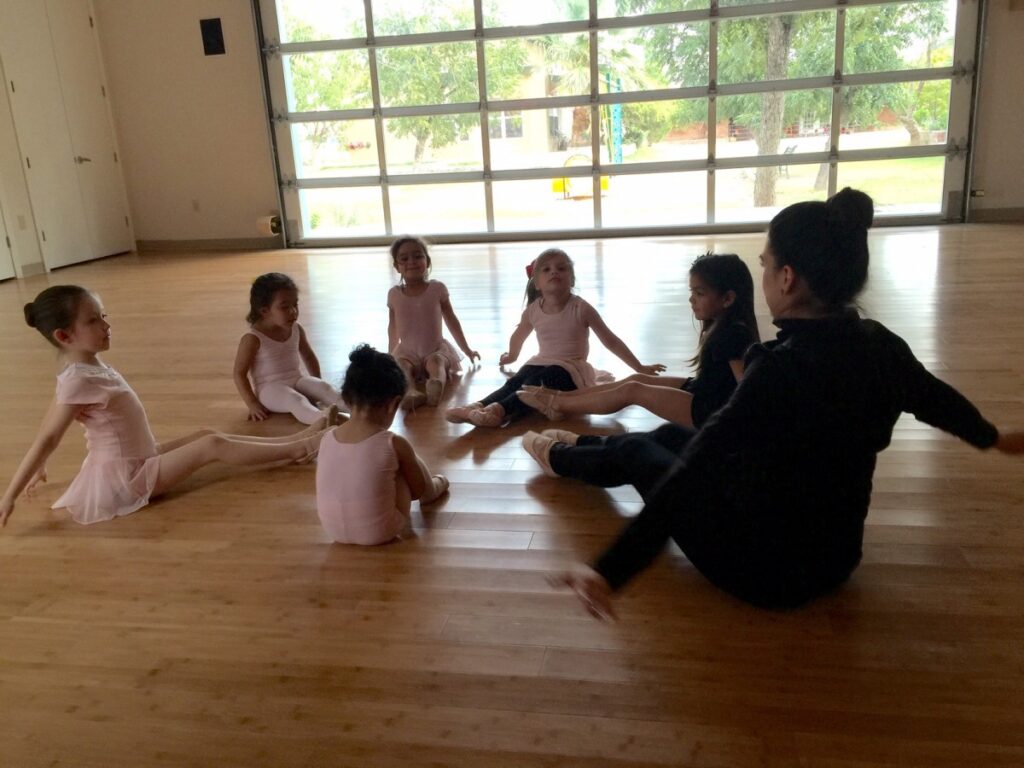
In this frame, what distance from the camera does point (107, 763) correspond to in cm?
162

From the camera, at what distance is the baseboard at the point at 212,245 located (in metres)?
10.5

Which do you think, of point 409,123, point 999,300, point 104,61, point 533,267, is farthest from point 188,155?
point 999,300

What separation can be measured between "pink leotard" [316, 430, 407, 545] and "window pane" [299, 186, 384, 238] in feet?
27.4

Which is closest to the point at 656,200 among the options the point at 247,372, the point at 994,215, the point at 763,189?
the point at 763,189

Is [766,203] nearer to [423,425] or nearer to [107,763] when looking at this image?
[423,425]

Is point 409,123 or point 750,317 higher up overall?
point 409,123

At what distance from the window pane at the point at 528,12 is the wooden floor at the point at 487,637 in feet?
24.3

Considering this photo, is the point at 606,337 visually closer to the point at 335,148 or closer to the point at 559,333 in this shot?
the point at 559,333

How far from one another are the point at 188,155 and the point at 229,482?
872 centimetres

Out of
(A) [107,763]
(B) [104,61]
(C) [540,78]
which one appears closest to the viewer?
(A) [107,763]

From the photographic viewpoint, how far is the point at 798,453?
66.4 inches

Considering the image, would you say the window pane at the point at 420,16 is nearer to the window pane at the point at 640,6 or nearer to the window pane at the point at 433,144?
the window pane at the point at 433,144

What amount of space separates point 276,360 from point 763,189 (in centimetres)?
747

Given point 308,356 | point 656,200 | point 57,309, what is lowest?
point 308,356
